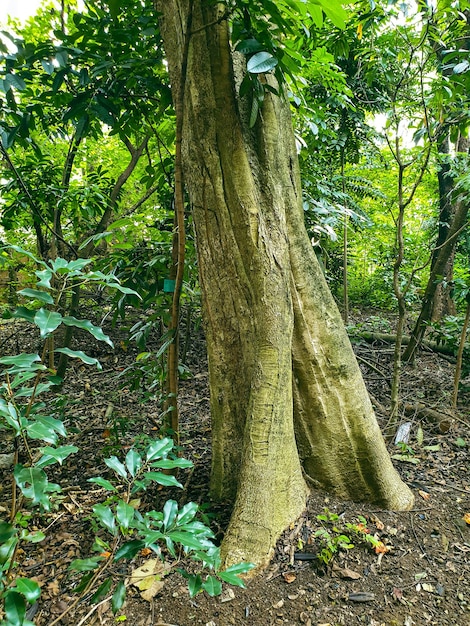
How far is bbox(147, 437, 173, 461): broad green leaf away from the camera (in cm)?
115

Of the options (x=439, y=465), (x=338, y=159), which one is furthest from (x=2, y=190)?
(x=338, y=159)

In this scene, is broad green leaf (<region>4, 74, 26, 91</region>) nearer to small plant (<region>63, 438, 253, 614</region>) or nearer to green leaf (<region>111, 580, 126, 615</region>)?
small plant (<region>63, 438, 253, 614</region>)

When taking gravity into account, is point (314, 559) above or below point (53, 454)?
below

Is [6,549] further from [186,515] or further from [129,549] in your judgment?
[186,515]

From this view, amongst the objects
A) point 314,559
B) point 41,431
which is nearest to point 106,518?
point 41,431

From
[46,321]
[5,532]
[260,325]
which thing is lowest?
[5,532]

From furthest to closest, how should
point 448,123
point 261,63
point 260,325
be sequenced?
point 448,123 → point 260,325 → point 261,63

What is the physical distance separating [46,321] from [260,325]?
1.09 metres

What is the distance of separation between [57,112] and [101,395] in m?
2.54

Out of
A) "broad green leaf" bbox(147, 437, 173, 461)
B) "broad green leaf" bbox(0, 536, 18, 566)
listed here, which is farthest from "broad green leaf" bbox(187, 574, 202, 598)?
"broad green leaf" bbox(0, 536, 18, 566)

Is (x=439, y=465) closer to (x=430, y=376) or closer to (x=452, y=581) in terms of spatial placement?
(x=452, y=581)

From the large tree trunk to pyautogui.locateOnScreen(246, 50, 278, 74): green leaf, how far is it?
1.27ft

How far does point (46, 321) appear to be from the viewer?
93 centimetres

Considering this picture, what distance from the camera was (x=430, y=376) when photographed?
169 inches
